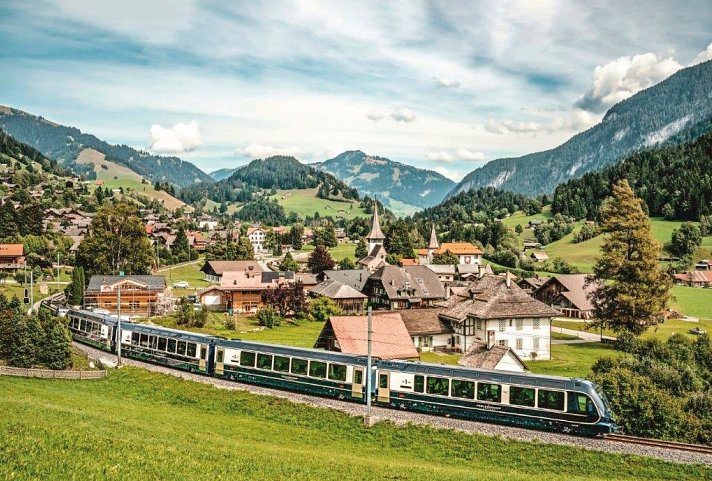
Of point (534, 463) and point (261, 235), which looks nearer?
point (534, 463)

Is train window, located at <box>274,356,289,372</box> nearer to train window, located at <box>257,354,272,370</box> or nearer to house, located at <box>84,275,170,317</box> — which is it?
train window, located at <box>257,354,272,370</box>

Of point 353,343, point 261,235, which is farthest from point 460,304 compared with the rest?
point 261,235

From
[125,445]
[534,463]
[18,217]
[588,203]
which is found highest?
[588,203]

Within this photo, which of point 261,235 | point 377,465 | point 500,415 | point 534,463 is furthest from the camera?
point 261,235

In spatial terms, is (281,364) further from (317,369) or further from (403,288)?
(403,288)

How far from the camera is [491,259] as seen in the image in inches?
5463

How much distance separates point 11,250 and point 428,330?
6580 centimetres

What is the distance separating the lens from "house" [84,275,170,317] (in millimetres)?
62219

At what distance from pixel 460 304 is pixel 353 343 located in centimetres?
1780

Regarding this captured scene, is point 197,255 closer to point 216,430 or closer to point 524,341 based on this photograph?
point 524,341

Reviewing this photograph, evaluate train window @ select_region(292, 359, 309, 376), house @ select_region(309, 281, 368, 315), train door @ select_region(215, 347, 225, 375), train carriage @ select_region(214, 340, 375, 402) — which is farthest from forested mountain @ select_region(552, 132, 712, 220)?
train door @ select_region(215, 347, 225, 375)

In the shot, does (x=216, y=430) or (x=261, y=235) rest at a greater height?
(x=261, y=235)

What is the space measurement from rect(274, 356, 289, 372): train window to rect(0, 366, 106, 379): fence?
11068mm

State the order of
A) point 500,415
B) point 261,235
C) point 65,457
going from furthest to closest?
1. point 261,235
2. point 500,415
3. point 65,457
